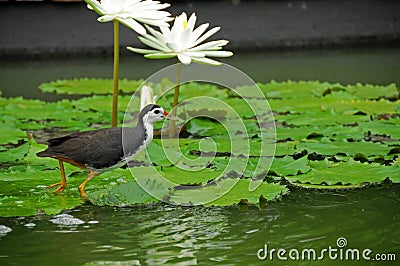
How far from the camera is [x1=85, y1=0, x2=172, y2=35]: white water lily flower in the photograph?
7.57 ft

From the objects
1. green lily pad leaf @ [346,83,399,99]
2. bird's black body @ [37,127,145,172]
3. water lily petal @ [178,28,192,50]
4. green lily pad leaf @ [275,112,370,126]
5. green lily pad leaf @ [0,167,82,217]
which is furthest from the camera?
green lily pad leaf @ [346,83,399,99]

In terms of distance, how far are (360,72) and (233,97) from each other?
1.81m

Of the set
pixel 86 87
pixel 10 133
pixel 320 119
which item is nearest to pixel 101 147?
pixel 10 133

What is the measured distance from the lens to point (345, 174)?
2.29 metres

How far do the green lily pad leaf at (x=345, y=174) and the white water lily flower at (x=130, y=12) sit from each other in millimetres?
629

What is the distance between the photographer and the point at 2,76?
5711 mm

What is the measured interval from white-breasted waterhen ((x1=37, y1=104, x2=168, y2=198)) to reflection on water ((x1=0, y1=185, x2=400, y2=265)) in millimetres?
127

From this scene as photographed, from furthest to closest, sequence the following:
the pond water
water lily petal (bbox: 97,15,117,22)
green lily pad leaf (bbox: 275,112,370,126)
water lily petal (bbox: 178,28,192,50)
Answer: green lily pad leaf (bbox: 275,112,370,126), water lily petal (bbox: 178,28,192,50), water lily petal (bbox: 97,15,117,22), the pond water

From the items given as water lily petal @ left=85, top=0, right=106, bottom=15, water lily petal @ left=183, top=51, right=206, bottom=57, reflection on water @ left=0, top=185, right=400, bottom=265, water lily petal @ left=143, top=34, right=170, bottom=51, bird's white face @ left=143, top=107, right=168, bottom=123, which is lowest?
reflection on water @ left=0, top=185, right=400, bottom=265

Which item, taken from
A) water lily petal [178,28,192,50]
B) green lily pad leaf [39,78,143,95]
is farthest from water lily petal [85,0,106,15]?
green lily pad leaf [39,78,143,95]

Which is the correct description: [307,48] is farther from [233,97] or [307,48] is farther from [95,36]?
[233,97]

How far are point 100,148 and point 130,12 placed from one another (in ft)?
1.49

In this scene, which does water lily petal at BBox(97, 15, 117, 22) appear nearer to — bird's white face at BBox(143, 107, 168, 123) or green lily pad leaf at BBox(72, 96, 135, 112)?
bird's white face at BBox(143, 107, 168, 123)

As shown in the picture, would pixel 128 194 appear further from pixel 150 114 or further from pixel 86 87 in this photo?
pixel 86 87
